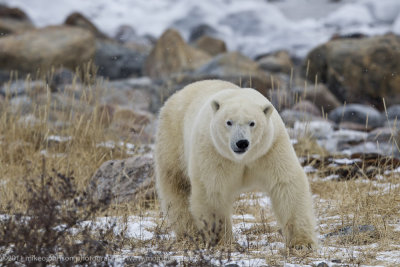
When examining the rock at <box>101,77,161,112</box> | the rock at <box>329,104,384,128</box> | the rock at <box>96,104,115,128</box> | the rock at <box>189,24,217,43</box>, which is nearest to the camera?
the rock at <box>96,104,115,128</box>

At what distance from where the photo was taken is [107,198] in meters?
2.84

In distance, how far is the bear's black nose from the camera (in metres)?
3.48

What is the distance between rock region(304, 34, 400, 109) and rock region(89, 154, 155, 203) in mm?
9987

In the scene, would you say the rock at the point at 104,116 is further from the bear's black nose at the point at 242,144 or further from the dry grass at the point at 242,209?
the bear's black nose at the point at 242,144

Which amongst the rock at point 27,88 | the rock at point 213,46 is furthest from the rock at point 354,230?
the rock at point 213,46

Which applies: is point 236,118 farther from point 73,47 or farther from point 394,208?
point 73,47

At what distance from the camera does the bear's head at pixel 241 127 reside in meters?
3.55

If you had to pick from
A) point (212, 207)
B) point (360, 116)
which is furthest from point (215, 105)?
point (360, 116)

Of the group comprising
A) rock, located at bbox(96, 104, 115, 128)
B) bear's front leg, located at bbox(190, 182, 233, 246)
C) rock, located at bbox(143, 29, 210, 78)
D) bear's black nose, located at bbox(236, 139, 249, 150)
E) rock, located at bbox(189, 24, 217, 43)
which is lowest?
bear's front leg, located at bbox(190, 182, 233, 246)

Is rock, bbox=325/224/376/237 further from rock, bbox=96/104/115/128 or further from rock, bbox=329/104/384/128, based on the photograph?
rock, bbox=329/104/384/128

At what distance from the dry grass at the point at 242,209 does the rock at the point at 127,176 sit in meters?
0.21

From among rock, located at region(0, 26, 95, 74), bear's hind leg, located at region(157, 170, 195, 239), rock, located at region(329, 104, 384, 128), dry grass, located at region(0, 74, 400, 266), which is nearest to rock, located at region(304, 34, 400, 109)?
rock, located at region(329, 104, 384, 128)

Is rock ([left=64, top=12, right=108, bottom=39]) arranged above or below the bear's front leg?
above

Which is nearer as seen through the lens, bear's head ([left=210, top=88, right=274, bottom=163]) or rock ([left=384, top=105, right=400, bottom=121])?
bear's head ([left=210, top=88, right=274, bottom=163])
